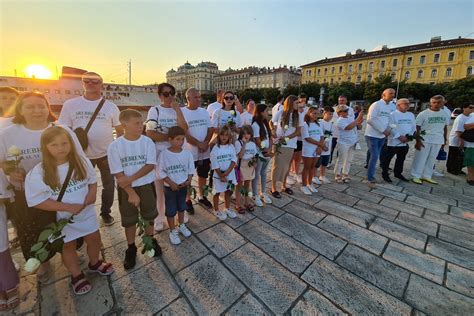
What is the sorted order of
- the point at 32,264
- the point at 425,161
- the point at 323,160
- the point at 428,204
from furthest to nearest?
the point at 425,161, the point at 323,160, the point at 428,204, the point at 32,264

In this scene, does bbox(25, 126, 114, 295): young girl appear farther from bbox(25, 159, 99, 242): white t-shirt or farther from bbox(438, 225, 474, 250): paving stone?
bbox(438, 225, 474, 250): paving stone

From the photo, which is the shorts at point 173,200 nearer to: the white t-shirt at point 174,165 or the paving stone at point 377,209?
the white t-shirt at point 174,165

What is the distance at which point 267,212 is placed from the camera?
3574mm

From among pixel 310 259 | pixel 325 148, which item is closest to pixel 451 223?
pixel 325 148

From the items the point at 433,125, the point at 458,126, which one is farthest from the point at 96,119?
the point at 458,126

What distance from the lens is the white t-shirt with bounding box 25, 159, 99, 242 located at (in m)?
1.71

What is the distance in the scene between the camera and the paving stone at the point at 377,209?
140 inches

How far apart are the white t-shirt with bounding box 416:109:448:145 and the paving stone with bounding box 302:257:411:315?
4.80 metres

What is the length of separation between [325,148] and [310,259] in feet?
9.23

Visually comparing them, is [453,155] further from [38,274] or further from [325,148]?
[38,274]

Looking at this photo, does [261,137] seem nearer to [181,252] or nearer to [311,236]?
[311,236]

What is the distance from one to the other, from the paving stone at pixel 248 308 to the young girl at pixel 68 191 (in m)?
1.40

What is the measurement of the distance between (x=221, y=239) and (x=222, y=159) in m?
1.16

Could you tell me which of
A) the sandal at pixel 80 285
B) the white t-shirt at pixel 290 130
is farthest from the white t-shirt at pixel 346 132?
the sandal at pixel 80 285
